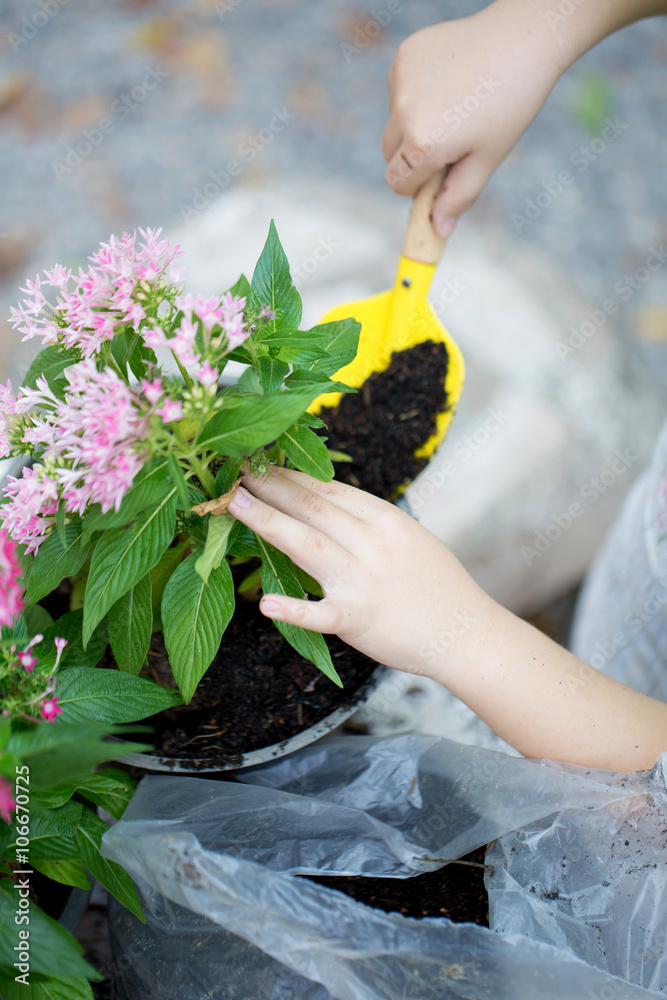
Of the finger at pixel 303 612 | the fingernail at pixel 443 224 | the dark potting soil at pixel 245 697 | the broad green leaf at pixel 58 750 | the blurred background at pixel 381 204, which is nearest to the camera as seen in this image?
the broad green leaf at pixel 58 750

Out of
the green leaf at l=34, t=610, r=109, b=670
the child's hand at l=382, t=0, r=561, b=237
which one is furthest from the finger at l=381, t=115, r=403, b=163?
the green leaf at l=34, t=610, r=109, b=670

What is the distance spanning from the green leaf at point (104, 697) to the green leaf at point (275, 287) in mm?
296

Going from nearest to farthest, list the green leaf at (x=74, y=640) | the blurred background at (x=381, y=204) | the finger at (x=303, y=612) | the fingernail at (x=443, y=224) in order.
Answer: the finger at (x=303, y=612)
the green leaf at (x=74, y=640)
the fingernail at (x=443, y=224)
the blurred background at (x=381, y=204)

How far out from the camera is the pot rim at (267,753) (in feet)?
2.24

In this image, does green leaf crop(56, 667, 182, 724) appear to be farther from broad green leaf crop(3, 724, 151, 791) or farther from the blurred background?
the blurred background

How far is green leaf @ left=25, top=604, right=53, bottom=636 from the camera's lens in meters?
0.64

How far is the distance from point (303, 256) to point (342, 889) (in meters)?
1.10

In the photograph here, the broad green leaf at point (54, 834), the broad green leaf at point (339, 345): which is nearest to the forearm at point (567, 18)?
the broad green leaf at point (339, 345)

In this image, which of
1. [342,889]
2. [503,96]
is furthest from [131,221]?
[342,889]

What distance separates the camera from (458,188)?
796 mm

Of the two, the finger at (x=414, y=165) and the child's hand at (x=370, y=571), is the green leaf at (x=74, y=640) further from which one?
the finger at (x=414, y=165)

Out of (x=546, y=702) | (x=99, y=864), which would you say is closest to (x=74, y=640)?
(x=99, y=864)

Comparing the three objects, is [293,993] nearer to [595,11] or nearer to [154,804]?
[154,804]

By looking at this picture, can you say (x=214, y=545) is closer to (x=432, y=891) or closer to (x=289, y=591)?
Result: (x=289, y=591)
